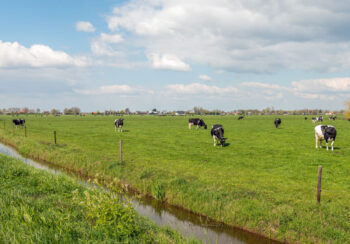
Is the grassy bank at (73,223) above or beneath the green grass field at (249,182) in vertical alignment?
above

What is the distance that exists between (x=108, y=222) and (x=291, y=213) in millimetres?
6792

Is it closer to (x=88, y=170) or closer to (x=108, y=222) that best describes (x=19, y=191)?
(x=108, y=222)

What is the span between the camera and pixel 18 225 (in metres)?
7.03

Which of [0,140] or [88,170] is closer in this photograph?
[88,170]

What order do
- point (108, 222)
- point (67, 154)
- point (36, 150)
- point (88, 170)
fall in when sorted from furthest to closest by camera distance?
point (36, 150), point (67, 154), point (88, 170), point (108, 222)

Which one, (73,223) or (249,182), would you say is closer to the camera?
(73,223)

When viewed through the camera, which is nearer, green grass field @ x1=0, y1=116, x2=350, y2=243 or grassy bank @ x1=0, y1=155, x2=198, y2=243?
grassy bank @ x1=0, y1=155, x2=198, y2=243

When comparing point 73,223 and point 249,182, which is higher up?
point 73,223

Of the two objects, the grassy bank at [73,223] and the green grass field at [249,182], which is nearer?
the grassy bank at [73,223]

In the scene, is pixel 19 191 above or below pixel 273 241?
above

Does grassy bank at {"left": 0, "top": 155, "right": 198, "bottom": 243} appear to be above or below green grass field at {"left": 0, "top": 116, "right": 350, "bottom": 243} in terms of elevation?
above

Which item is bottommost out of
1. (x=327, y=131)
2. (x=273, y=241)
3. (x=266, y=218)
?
(x=273, y=241)

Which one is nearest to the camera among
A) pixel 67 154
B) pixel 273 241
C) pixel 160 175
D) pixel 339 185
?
pixel 273 241

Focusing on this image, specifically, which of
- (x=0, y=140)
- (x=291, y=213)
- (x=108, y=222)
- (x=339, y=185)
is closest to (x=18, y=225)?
(x=108, y=222)
